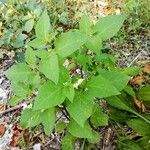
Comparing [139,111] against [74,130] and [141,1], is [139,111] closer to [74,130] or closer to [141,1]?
[74,130]

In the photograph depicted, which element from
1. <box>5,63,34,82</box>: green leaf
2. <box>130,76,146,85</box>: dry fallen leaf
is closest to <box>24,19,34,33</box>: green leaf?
<box>130,76,146,85</box>: dry fallen leaf

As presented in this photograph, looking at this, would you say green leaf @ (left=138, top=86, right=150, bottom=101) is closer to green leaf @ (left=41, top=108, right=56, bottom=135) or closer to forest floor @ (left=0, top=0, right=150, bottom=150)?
forest floor @ (left=0, top=0, right=150, bottom=150)

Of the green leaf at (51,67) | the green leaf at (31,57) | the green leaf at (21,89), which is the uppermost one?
the green leaf at (51,67)

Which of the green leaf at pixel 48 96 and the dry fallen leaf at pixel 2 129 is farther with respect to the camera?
the dry fallen leaf at pixel 2 129

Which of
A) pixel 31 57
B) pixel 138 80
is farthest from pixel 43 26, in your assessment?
pixel 138 80

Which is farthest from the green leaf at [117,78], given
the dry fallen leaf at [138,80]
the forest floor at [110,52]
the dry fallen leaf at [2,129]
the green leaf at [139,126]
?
the dry fallen leaf at [2,129]

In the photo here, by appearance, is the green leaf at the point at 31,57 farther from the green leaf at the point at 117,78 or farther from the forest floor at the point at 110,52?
the forest floor at the point at 110,52

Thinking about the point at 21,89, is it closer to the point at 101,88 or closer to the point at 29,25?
the point at 101,88
